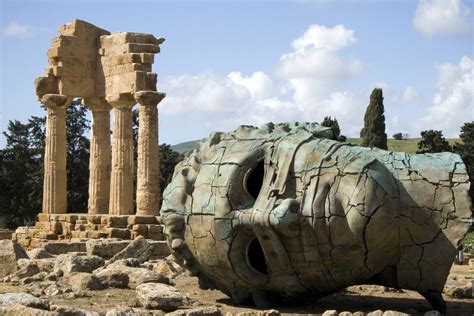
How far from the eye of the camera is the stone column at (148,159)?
2550 centimetres

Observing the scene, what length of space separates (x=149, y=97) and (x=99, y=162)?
417cm

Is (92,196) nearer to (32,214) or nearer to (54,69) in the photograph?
(54,69)

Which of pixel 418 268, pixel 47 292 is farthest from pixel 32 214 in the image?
pixel 418 268

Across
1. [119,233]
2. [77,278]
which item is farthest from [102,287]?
[119,233]

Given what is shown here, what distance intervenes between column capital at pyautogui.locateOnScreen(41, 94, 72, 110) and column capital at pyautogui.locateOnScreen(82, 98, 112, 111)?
62cm

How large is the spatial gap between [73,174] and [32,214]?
2.81 m

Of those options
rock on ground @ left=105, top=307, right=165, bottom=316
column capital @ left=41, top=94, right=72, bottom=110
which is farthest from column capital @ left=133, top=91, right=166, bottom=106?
rock on ground @ left=105, top=307, right=165, bottom=316

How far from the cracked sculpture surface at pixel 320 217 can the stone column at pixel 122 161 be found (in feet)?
54.7

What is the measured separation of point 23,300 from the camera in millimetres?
9148

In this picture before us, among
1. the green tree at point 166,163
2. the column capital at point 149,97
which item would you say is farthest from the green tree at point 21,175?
the column capital at point 149,97

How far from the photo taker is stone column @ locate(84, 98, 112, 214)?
28.3 metres

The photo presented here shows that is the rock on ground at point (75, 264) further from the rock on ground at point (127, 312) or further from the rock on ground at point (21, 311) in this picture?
the rock on ground at point (21, 311)

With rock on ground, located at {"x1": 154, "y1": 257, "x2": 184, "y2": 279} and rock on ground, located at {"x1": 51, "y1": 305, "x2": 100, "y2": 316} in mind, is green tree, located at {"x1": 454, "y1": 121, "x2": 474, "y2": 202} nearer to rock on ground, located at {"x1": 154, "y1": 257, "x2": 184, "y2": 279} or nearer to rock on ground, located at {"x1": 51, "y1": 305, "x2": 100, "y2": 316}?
rock on ground, located at {"x1": 154, "y1": 257, "x2": 184, "y2": 279}

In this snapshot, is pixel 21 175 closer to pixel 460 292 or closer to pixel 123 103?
pixel 123 103
